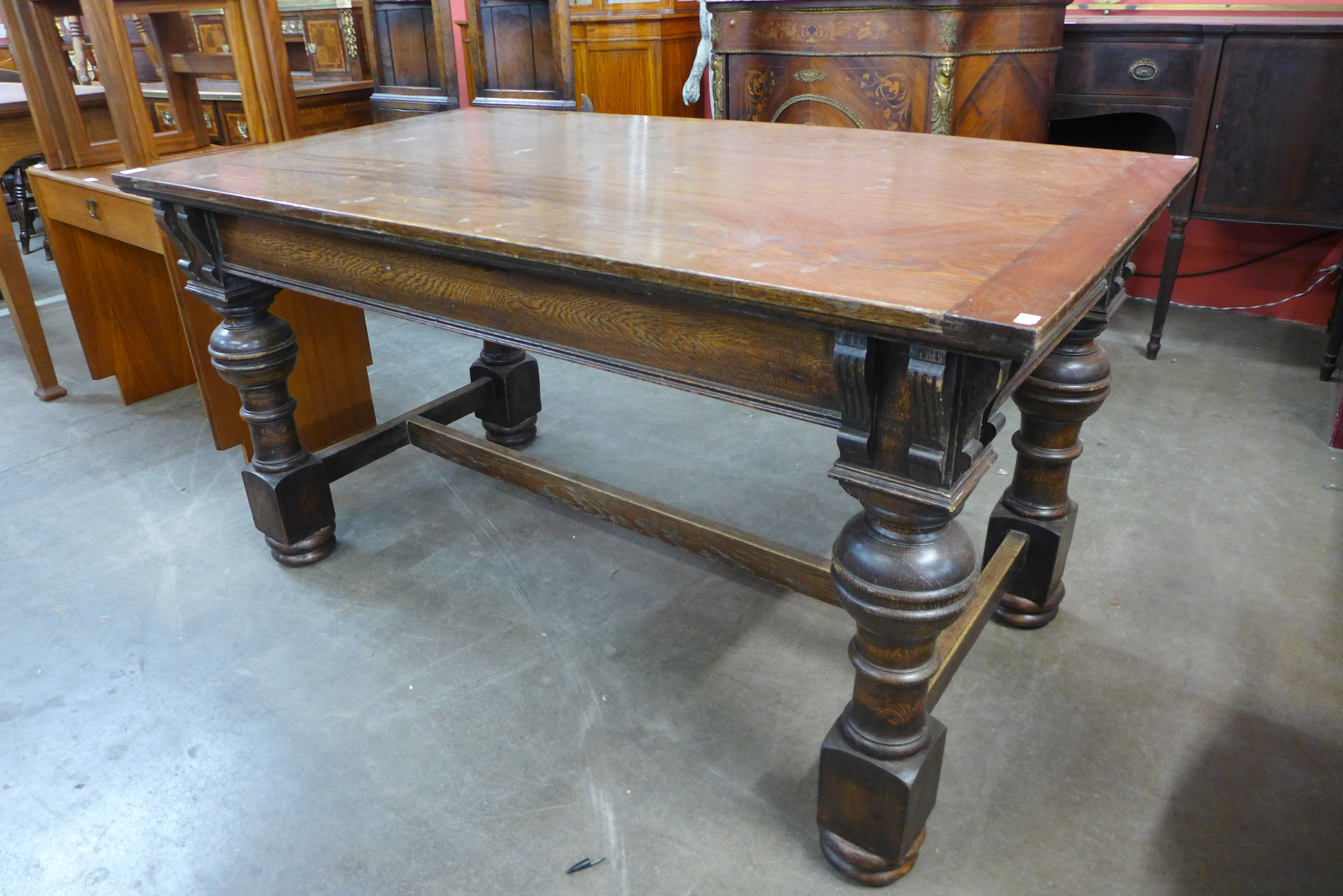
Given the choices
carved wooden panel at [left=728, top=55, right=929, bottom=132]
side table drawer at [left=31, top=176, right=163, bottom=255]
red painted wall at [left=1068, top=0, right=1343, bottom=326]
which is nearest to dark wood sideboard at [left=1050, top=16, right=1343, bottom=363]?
red painted wall at [left=1068, top=0, right=1343, bottom=326]

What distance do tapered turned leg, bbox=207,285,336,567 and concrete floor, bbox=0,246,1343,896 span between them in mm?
90

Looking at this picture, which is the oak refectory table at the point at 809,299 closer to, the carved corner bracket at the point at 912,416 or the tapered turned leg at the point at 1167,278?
the carved corner bracket at the point at 912,416

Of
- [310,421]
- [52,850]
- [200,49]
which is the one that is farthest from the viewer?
[200,49]

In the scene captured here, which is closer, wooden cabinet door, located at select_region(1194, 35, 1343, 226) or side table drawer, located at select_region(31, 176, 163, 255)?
side table drawer, located at select_region(31, 176, 163, 255)

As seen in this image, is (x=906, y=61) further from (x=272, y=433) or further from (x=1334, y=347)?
(x=272, y=433)

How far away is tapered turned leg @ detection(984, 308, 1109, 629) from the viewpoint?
159 centimetres

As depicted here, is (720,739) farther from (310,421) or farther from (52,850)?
(310,421)

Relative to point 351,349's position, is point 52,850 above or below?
below

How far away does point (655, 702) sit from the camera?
67.4 inches

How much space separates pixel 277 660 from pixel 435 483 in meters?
0.74

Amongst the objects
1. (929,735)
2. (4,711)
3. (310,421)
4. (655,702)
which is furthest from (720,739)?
(310,421)

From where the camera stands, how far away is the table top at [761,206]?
0.99m

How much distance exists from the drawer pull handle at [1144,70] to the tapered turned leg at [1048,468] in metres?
1.77

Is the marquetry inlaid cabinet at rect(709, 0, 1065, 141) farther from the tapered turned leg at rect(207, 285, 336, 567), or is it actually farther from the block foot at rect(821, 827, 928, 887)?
the block foot at rect(821, 827, 928, 887)
